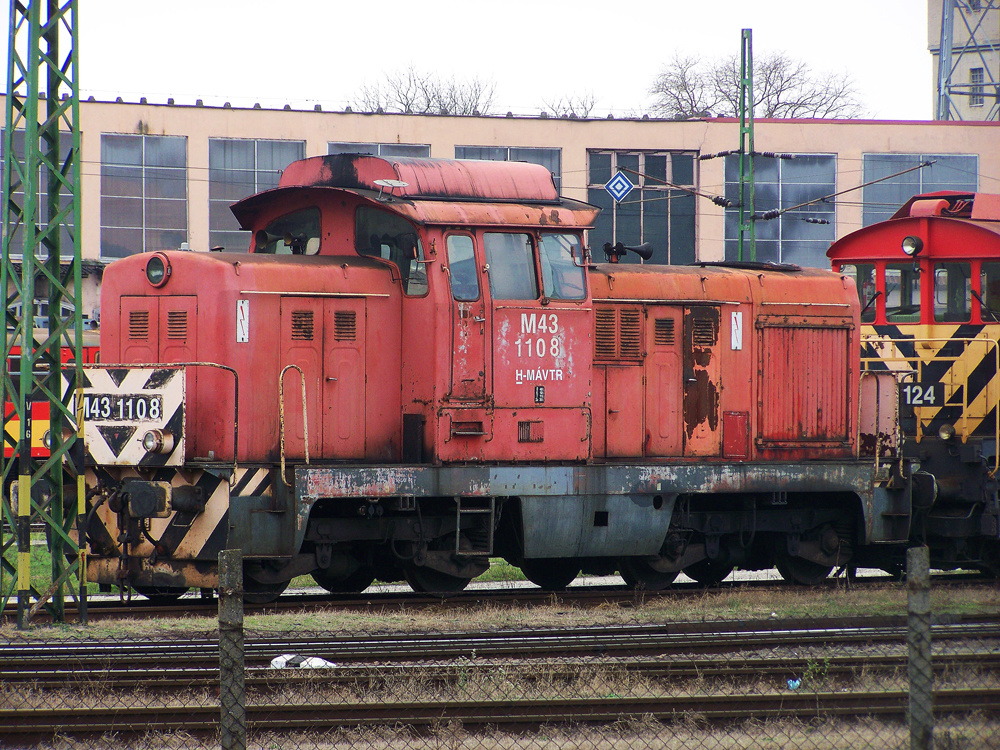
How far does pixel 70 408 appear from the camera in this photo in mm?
10008

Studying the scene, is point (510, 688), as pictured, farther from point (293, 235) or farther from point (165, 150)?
point (165, 150)

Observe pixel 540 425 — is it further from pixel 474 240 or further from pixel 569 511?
pixel 474 240

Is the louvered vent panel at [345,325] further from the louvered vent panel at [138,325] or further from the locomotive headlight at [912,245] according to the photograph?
the locomotive headlight at [912,245]

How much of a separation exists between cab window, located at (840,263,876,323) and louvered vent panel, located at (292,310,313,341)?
703cm

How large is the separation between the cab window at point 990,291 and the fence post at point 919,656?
29.2 ft

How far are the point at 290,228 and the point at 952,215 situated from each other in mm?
7815

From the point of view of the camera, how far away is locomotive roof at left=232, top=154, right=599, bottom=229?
33.5 feet

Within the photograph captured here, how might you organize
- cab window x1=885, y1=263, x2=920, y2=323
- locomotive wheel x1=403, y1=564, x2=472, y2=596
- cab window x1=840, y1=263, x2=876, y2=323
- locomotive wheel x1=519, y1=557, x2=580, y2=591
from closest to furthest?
locomotive wheel x1=403, y1=564, x2=472, y2=596, locomotive wheel x1=519, y1=557, x2=580, y2=591, cab window x1=885, y1=263, x2=920, y2=323, cab window x1=840, y1=263, x2=876, y2=323

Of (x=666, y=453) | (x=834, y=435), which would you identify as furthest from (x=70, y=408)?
(x=834, y=435)

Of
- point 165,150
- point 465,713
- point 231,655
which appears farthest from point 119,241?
point 231,655

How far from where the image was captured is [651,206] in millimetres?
39188

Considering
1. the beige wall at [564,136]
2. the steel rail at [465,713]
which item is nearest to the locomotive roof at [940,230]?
the steel rail at [465,713]

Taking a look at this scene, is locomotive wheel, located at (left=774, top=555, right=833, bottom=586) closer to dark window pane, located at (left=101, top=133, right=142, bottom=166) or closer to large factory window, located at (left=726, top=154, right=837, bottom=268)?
large factory window, located at (left=726, top=154, right=837, bottom=268)

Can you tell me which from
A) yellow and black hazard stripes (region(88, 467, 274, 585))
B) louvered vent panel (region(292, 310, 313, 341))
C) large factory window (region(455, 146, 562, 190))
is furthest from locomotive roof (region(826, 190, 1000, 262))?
large factory window (region(455, 146, 562, 190))
